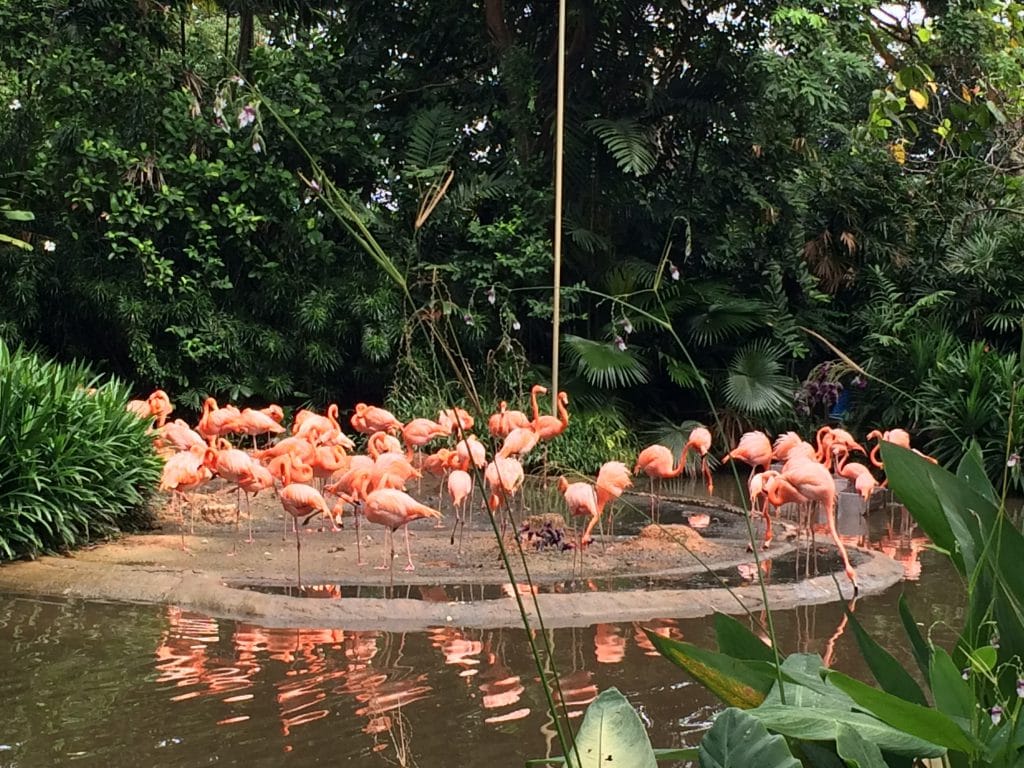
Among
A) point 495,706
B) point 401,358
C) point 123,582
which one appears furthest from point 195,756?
point 401,358

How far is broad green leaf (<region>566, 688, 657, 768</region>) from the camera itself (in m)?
1.11

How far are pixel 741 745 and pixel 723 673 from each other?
0.73 ft

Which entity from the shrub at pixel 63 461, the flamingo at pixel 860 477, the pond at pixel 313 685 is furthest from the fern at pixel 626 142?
the pond at pixel 313 685

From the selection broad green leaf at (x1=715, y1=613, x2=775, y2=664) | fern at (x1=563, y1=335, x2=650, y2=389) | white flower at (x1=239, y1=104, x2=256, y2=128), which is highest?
white flower at (x1=239, y1=104, x2=256, y2=128)

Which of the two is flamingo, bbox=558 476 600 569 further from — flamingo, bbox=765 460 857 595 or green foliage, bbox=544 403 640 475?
green foliage, bbox=544 403 640 475

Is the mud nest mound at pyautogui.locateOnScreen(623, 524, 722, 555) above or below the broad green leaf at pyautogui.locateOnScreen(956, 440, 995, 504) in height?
below

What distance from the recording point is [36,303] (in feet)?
35.7

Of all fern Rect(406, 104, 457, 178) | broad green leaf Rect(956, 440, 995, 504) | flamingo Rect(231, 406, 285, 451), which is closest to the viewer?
broad green leaf Rect(956, 440, 995, 504)

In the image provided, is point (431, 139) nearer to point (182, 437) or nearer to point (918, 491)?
point (182, 437)

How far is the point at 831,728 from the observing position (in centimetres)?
112

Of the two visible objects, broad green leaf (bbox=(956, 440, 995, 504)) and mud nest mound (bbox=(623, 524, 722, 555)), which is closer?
broad green leaf (bbox=(956, 440, 995, 504))

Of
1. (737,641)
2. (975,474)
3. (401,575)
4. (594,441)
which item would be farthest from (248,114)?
(594,441)

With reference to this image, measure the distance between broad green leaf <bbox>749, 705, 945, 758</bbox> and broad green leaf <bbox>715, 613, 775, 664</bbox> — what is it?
178 millimetres

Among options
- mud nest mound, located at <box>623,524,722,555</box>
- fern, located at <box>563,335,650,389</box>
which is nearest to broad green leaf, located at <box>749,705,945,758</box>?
mud nest mound, located at <box>623,524,722,555</box>
